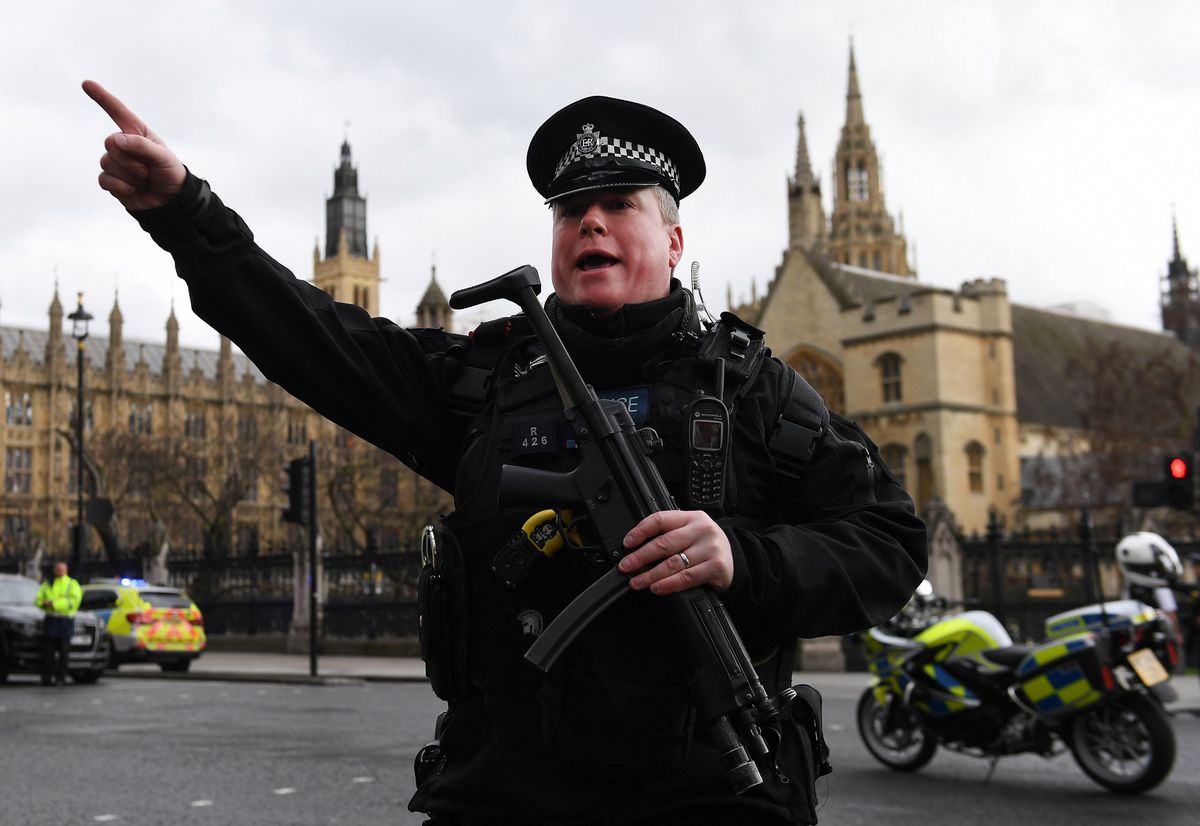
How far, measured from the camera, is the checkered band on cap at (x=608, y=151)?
271cm

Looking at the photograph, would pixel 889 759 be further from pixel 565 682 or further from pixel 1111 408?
pixel 1111 408

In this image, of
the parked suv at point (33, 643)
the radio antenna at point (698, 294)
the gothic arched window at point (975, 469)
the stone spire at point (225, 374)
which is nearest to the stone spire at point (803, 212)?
the gothic arched window at point (975, 469)

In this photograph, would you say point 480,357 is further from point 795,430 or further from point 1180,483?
point 1180,483

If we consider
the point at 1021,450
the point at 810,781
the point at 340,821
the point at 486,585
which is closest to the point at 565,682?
the point at 486,585

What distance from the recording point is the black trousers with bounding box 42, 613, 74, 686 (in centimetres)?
1834

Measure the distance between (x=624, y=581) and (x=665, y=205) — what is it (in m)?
0.82

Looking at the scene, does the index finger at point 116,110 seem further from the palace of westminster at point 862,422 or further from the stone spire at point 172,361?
the stone spire at point 172,361

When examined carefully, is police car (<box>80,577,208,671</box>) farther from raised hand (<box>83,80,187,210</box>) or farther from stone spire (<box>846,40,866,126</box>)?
stone spire (<box>846,40,866,126</box>)

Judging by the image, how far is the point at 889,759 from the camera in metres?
9.45

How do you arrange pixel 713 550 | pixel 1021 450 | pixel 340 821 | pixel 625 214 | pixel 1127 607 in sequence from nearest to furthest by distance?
pixel 713 550
pixel 625 214
pixel 340 821
pixel 1127 607
pixel 1021 450

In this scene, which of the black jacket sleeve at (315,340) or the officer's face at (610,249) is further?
the officer's face at (610,249)

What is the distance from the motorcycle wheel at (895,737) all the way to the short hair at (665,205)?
279 inches

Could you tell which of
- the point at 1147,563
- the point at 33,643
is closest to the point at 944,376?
the point at 33,643

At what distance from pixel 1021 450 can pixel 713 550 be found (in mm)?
56495
